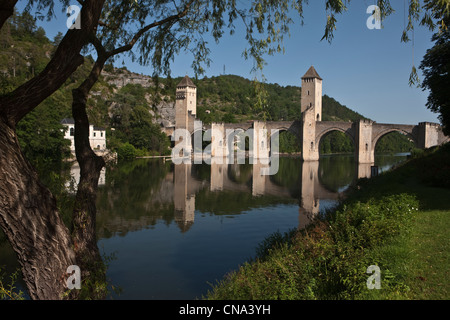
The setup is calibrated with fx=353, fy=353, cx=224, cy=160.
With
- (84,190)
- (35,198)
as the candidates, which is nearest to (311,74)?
(84,190)

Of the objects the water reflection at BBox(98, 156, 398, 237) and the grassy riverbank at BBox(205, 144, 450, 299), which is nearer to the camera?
the grassy riverbank at BBox(205, 144, 450, 299)


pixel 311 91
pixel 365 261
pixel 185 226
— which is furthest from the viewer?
pixel 311 91

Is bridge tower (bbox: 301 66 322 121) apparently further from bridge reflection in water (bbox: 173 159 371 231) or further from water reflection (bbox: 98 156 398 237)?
water reflection (bbox: 98 156 398 237)

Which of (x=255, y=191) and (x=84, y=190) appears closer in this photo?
(x=84, y=190)

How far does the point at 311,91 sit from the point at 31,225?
49.3 meters

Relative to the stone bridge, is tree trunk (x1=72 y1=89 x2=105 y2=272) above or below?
below

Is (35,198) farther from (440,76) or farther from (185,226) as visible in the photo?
(440,76)

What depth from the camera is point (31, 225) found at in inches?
162

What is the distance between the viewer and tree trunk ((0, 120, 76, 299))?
153 inches

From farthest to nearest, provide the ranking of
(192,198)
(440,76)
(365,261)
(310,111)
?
(310,111) → (192,198) → (440,76) → (365,261)

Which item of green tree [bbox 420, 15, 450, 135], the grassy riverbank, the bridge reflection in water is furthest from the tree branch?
green tree [bbox 420, 15, 450, 135]

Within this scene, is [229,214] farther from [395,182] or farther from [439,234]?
[439,234]

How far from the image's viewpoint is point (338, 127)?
46.4m

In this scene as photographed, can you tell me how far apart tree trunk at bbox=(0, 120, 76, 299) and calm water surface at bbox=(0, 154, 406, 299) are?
8.23 ft
